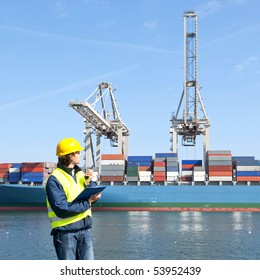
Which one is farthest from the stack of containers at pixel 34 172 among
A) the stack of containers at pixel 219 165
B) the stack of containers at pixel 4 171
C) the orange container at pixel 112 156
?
the stack of containers at pixel 219 165

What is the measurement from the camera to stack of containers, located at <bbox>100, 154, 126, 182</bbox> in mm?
55312

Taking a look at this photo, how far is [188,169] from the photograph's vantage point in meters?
56.8

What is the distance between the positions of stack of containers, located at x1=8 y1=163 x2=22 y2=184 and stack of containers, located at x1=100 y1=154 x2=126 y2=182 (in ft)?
40.6

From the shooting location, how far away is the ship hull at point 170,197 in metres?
53.0

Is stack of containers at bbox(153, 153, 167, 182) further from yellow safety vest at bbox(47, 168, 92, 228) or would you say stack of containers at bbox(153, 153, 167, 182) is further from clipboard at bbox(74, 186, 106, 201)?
clipboard at bbox(74, 186, 106, 201)

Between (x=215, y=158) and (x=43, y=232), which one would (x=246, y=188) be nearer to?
(x=215, y=158)

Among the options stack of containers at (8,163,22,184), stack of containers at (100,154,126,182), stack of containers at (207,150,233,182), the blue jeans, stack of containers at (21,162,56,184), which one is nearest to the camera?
the blue jeans

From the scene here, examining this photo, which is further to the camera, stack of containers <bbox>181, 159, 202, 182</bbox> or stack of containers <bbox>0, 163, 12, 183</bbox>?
stack of containers <bbox>0, 163, 12, 183</bbox>

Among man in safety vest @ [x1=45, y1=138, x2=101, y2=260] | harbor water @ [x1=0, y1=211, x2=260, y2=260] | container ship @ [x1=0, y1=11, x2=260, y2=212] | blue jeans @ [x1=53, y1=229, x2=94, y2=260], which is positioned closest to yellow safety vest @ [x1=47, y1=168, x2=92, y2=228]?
man in safety vest @ [x1=45, y1=138, x2=101, y2=260]

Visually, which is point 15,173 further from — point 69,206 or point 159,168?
point 69,206

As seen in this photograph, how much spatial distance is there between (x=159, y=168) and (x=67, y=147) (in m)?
52.0

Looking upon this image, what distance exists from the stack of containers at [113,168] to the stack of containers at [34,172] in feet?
26.1

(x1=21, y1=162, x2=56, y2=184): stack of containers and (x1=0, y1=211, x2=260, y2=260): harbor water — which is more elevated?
(x1=21, y1=162, x2=56, y2=184): stack of containers

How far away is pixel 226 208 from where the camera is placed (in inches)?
2103
